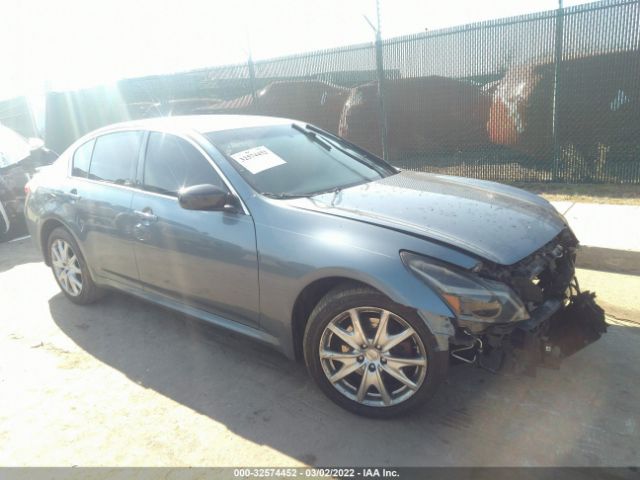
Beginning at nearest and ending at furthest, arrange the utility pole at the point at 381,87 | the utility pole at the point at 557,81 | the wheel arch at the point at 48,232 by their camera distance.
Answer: the wheel arch at the point at 48,232 → the utility pole at the point at 557,81 → the utility pole at the point at 381,87

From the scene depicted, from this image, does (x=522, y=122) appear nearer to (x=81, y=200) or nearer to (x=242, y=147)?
(x=242, y=147)

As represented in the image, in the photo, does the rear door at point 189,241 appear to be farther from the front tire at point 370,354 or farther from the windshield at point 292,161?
the front tire at point 370,354

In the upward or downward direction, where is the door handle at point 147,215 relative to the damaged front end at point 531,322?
upward

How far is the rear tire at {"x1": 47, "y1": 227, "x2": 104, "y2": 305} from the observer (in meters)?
4.33

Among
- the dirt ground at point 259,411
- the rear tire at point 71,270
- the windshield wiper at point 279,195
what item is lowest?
the dirt ground at point 259,411

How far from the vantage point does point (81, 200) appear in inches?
163

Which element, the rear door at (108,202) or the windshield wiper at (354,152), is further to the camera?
the windshield wiper at (354,152)

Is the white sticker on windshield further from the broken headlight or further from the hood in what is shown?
the broken headlight

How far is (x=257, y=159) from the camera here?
3375 mm

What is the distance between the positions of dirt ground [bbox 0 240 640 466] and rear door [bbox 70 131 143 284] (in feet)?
2.03

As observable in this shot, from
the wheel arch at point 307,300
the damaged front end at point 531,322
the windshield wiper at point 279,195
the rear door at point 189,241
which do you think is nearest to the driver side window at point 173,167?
the rear door at point 189,241

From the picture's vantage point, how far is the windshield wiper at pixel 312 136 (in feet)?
13.1

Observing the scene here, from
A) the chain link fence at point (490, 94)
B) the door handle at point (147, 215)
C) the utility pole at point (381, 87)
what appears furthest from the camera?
the utility pole at point (381, 87)

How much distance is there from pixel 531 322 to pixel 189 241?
209 centimetres
